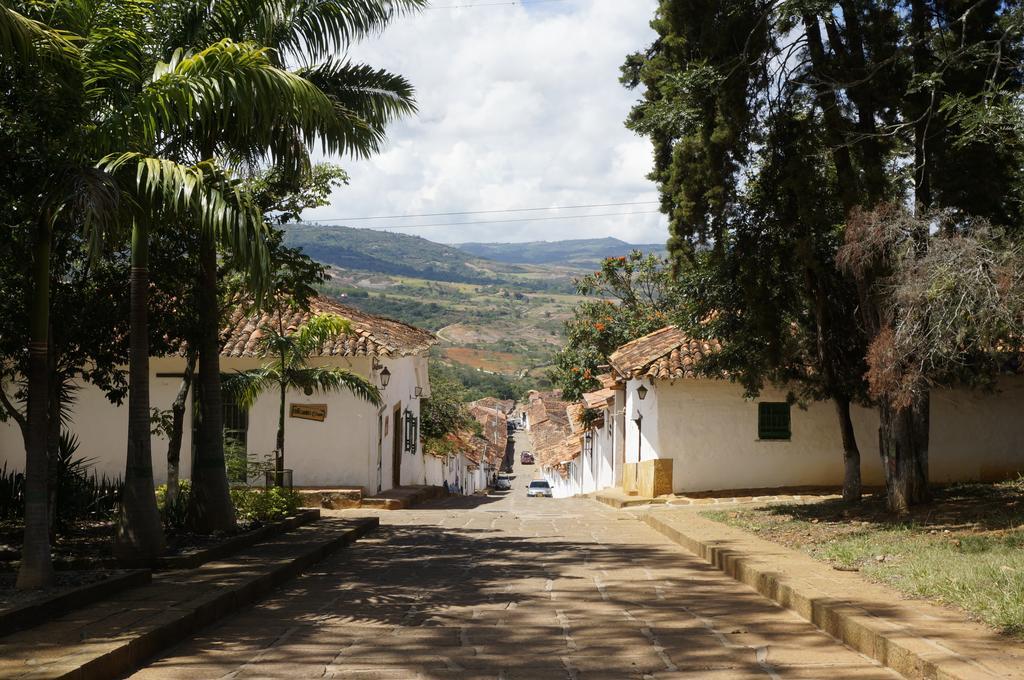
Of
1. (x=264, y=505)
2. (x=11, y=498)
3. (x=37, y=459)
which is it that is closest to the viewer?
(x=37, y=459)

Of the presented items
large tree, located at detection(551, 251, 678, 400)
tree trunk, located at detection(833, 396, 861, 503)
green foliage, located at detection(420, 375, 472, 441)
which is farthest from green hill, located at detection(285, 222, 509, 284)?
tree trunk, located at detection(833, 396, 861, 503)

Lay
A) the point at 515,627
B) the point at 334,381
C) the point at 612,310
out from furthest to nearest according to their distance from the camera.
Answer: the point at 612,310
the point at 334,381
the point at 515,627

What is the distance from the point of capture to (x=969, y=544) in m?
9.51

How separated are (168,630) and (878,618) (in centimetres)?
455

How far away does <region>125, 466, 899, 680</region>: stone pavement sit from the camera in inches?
235

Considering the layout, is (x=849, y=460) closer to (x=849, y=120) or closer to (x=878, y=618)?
(x=849, y=120)

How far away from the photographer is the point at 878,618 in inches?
263

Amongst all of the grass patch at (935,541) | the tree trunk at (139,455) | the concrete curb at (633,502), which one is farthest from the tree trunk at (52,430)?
the concrete curb at (633,502)

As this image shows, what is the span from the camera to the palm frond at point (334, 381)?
55.8 feet

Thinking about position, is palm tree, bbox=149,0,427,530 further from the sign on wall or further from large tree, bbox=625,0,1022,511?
the sign on wall

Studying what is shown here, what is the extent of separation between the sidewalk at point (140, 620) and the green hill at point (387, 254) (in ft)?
403

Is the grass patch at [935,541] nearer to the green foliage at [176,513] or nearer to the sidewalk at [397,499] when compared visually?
the green foliage at [176,513]

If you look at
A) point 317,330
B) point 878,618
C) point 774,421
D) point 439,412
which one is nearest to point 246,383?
point 317,330

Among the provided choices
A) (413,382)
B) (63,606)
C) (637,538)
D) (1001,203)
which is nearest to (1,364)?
(63,606)
